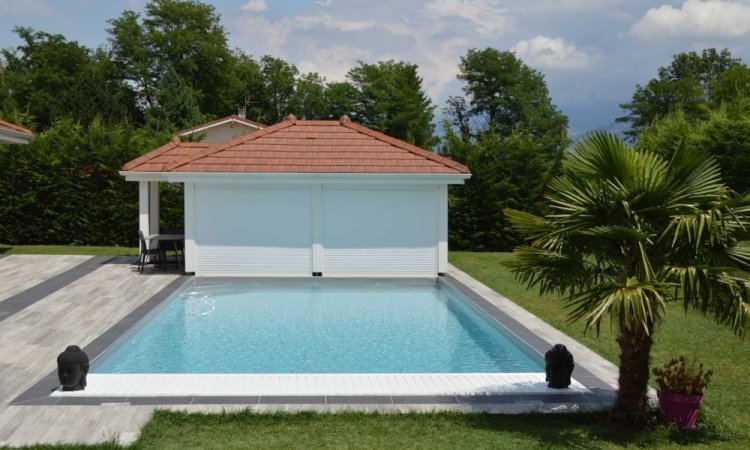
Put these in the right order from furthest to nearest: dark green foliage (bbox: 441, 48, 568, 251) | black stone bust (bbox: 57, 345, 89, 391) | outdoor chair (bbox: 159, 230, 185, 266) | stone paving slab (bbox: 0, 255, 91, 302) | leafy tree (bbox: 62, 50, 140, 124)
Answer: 1. leafy tree (bbox: 62, 50, 140, 124)
2. dark green foliage (bbox: 441, 48, 568, 251)
3. outdoor chair (bbox: 159, 230, 185, 266)
4. stone paving slab (bbox: 0, 255, 91, 302)
5. black stone bust (bbox: 57, 345, 89, 391)

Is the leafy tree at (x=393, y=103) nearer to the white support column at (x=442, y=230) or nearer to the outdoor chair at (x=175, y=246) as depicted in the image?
the outdoor chair at (x=175, y=246)

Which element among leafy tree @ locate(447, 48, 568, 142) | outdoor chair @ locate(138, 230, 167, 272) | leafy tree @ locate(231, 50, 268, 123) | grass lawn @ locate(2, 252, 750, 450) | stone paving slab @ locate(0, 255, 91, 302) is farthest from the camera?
leafy tree @ locate(231, 50, 268, 123)

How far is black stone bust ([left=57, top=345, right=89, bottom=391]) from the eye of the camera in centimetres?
823

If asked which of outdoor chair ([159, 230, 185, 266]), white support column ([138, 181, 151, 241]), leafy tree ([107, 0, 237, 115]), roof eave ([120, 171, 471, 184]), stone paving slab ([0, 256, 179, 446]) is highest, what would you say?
leafy tree ([107, 0, 237, 115])

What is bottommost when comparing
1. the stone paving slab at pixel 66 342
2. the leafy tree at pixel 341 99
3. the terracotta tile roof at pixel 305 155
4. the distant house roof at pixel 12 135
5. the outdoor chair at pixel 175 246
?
the stone paving slab at pixel 66 342

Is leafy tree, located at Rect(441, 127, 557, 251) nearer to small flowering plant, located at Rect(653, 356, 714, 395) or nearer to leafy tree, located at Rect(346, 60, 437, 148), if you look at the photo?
small flowering plant, located at Rect(653, 356, 714, 395)

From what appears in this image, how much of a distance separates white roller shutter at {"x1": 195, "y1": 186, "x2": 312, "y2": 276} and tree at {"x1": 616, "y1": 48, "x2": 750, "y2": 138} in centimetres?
3876

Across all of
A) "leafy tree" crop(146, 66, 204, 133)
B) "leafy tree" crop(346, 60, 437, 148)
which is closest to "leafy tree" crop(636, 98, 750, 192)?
"leafy tree" crop(346, 60, 437, 148)

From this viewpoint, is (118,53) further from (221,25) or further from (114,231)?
(114,231)

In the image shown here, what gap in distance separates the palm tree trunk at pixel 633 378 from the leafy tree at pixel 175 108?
1712 inches

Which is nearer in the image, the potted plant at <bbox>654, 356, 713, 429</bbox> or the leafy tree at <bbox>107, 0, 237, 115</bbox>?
the potted plant at <bbox>654, 356, 713, 429</bbox>

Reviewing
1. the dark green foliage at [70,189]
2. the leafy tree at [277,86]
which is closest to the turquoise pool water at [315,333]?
the dark green foliage at [70,189]

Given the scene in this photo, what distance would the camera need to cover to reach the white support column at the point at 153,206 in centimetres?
1934

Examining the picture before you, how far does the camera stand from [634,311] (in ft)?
20.5
